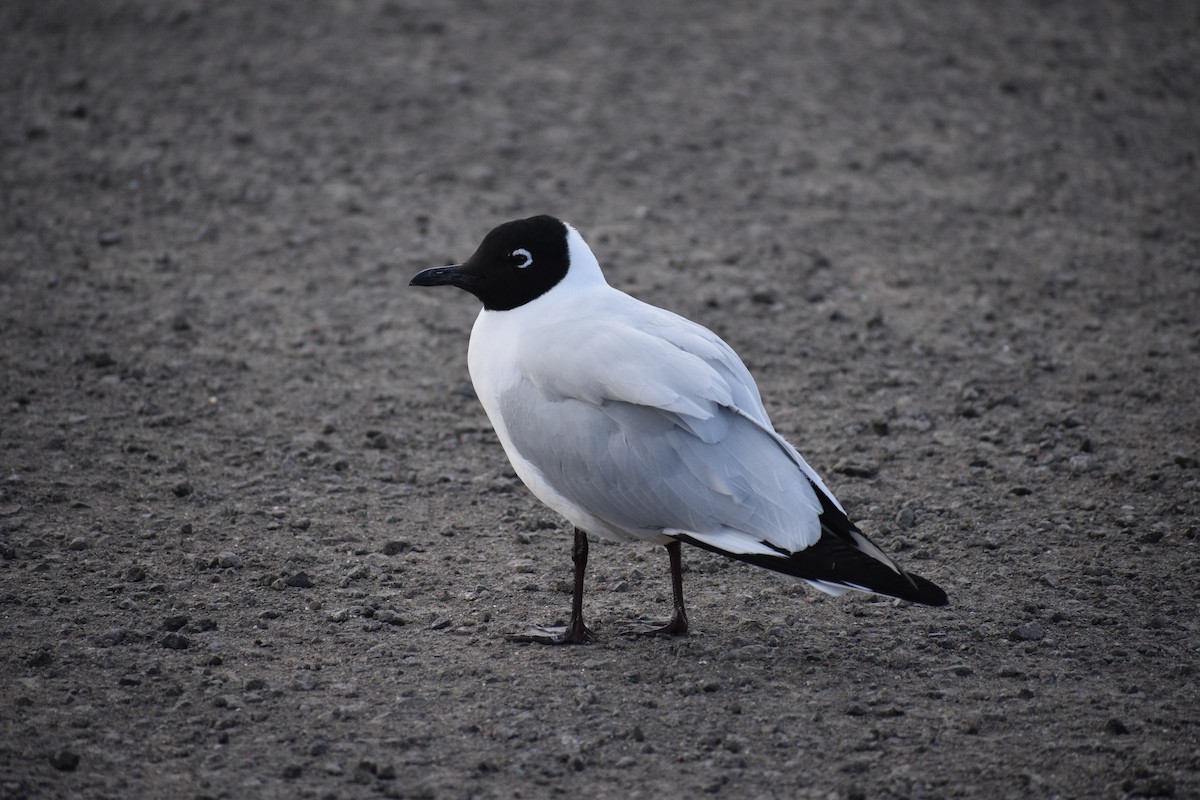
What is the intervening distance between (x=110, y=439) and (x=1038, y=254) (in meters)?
5.72

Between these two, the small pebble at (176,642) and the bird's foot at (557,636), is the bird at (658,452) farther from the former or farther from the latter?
the small pebble at (176,642)

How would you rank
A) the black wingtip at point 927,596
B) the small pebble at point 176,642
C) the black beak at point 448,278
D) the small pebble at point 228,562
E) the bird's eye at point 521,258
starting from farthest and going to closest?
the small pebble at point 228,562 → the black beak at point 448,278 → the bird's eye at point 521,258 → the small pebble at point 176,642 → the black wingtip at point 927,596

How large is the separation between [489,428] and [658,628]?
2.05 metres

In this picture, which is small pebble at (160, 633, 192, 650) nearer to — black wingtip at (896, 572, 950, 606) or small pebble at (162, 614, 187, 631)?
small pebble at (162, 614, 187, 631)

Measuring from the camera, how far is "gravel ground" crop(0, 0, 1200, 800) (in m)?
4.09

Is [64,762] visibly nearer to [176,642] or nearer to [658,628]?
[176,642]

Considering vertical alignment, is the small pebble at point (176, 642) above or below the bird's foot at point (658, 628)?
below

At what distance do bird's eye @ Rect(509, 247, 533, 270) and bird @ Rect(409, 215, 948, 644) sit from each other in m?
0.21

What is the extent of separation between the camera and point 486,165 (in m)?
9.49

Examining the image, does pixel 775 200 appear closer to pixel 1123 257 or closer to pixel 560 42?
pixel 1123 257

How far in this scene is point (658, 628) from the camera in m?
4.76

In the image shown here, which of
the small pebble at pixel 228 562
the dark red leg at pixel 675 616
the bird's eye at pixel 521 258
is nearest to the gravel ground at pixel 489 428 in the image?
the small pebble at pixel 228 562

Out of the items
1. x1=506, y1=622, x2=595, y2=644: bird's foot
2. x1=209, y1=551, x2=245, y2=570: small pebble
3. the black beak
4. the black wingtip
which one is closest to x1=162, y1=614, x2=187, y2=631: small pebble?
x1=209, y1=551, x2=245, y2=570: small pebble

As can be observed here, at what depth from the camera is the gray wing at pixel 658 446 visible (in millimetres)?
4359
